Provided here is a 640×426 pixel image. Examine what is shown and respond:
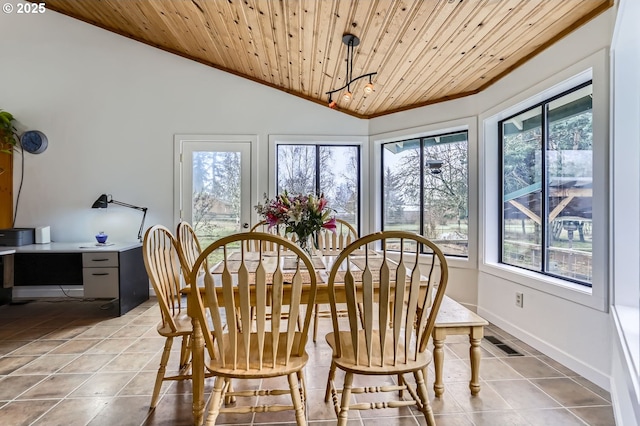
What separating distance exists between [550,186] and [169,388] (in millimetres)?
3199

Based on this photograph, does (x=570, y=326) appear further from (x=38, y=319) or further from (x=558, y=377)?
(x=38, y=319)

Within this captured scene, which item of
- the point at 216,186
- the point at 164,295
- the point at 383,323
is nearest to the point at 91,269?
the point at 216,186

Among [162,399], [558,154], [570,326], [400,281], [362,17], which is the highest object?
[362,17]

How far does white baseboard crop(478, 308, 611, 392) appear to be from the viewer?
7.02 feet

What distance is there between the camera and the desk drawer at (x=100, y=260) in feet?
11.6

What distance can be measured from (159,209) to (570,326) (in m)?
4.32

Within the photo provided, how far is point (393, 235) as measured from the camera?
1.44 meters

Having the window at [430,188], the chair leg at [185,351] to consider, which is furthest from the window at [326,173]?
the chair leg at [185,351]

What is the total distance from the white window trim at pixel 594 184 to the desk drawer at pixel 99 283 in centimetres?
378

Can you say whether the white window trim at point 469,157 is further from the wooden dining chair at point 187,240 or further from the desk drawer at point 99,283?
the desk drawer at point 99,283

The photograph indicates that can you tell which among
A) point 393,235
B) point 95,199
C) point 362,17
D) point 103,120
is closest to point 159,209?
point 95,199

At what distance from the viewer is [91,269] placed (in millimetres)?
3535

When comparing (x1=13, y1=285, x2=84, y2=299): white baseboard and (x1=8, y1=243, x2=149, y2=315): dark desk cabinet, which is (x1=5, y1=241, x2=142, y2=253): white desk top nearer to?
(x1=8, y1=243, x2=149, y2=315): dark desk cabinet

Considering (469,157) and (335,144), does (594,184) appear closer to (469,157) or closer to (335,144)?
(469,157)
